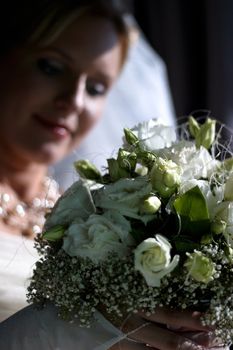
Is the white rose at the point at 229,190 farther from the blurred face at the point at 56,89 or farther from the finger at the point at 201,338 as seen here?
the blurred face at the point at 56,89

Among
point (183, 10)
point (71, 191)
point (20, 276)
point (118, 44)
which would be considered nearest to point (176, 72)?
point (183, 10)

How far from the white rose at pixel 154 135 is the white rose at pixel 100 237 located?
125 millimetres

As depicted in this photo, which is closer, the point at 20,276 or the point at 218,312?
the point at 218,312

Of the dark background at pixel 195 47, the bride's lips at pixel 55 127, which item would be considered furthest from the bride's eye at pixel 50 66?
the dark background at pixel 195 47

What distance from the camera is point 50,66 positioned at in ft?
5.22

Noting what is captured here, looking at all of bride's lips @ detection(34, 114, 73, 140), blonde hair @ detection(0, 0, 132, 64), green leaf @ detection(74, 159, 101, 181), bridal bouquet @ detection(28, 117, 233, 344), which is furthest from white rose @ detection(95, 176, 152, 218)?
blonde hair @ detection(0, 0, 132, 64)

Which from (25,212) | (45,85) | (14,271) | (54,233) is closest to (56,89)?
(45,85)

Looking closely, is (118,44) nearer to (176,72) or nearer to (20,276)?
(20,276)

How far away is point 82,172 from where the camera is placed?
3.14 ft

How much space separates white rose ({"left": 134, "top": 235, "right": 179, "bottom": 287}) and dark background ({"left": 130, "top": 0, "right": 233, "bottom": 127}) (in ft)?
6.33

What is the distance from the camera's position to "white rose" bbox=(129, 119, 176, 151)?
2.98 ft

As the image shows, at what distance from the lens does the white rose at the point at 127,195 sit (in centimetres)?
82

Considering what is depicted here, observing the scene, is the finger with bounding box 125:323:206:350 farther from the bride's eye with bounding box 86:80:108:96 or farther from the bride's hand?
the bride's eye with bounding box 86:80:108:96

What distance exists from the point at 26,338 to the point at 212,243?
28 centimetres
